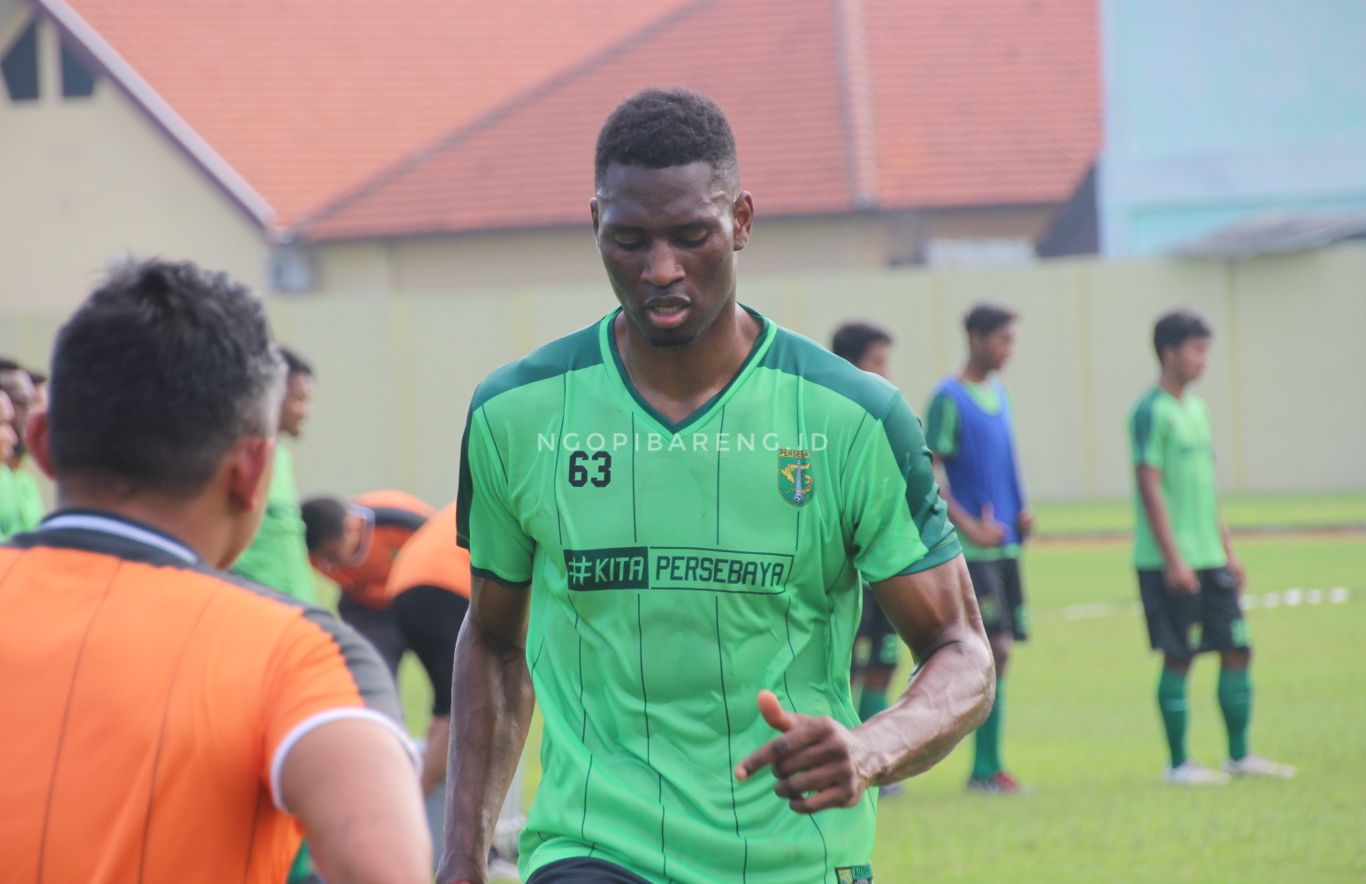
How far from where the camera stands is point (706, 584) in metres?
3.88

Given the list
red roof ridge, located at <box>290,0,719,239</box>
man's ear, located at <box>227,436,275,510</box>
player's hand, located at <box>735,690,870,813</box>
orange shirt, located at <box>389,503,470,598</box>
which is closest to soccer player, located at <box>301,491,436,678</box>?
orange shirt, located at <box>389,503,470,598</box>

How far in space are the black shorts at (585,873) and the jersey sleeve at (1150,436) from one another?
720 centimetres

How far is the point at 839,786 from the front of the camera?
3.19 m

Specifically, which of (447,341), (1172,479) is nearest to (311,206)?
(447,341)

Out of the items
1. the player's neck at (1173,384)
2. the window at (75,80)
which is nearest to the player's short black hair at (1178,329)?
the player's neck at (1173,384)

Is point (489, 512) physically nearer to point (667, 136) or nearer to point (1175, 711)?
point (667, 136)

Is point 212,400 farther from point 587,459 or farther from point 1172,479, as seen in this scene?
point 1172,479

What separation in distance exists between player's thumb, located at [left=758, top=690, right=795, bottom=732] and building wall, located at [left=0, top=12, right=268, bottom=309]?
33.5 meters

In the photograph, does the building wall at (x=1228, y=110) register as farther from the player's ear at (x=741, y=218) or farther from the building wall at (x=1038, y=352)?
the player's ear at (x=741, y=218)

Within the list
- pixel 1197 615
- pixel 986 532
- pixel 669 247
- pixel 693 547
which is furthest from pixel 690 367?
pixel 1197 615

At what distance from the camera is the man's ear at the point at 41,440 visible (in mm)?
2688

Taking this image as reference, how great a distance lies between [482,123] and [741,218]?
113ft

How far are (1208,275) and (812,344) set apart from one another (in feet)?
81.6

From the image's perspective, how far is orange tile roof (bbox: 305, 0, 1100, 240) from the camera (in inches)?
1374
